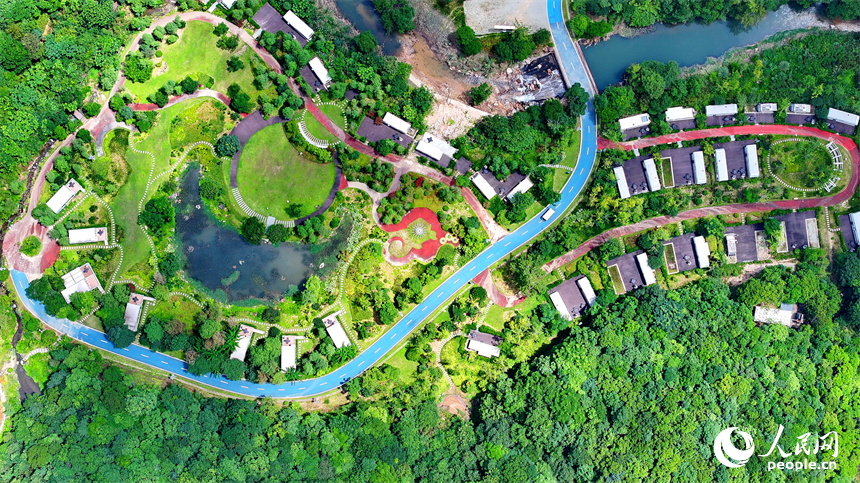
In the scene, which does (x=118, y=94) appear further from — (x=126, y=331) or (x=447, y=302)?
(x=447, y=302)

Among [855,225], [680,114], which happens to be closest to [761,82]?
[680,114]

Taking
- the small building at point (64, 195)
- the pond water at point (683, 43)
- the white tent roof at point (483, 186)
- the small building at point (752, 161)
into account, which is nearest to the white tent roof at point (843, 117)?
the small building at point (752, 161)

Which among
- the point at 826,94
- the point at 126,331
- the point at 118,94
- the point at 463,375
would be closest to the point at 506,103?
Result: the point at 463,375

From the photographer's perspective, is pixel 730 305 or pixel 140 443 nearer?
pixel 140 443

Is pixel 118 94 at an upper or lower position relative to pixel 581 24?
lower

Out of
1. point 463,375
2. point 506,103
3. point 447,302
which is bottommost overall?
point 463,375

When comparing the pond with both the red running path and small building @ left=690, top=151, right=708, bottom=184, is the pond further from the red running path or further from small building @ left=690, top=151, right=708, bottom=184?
small building @ left=690, top=151, right=708, bottom=184

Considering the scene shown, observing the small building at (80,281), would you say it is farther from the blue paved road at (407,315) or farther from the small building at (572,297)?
the small building at (572,297)
